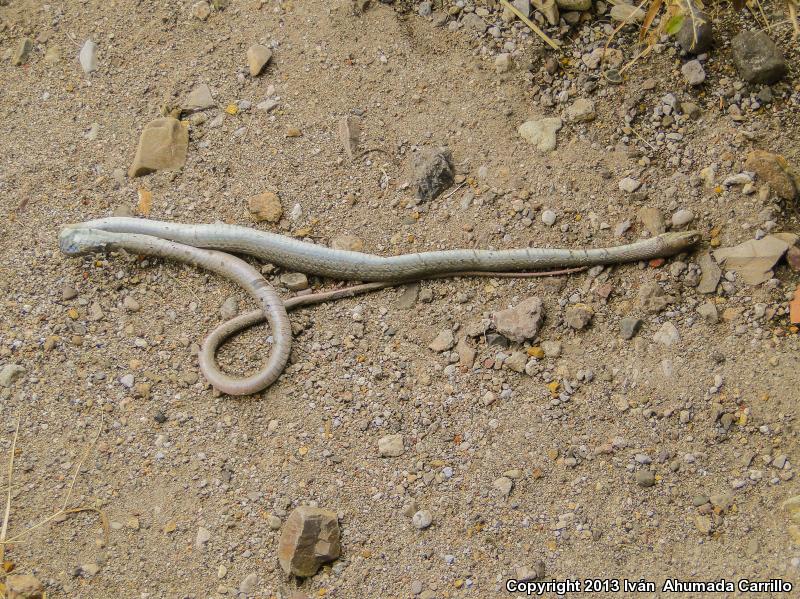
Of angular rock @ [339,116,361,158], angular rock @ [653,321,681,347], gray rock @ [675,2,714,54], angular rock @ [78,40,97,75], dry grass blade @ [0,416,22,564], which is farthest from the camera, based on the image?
angular rock @ [78,40,97,75]

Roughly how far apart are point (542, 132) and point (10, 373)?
3006 millimetres

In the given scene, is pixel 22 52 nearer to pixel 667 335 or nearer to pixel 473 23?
pixel 473 23

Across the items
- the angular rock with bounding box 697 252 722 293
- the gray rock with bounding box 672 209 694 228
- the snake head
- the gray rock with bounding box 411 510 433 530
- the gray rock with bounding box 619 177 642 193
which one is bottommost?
the gray rock with bounding box 411 510 433 530

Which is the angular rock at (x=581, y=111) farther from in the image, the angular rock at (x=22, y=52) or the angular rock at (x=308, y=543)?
the angular rock at (x=22, y=52)

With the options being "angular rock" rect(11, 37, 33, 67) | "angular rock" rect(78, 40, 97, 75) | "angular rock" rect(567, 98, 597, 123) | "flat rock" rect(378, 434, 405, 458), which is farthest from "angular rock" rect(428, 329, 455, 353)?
"angular rock" rect(11, 37, 33, 67)

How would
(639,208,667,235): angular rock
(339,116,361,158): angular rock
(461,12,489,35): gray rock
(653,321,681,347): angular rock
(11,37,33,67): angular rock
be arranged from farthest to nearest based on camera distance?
(11,37,33,67): angular rock, (461,12,489,35): gray rock, (339,116,361,158): angular rock, (639,208,667,235): angular rock, (653,321,681,347): angular rock

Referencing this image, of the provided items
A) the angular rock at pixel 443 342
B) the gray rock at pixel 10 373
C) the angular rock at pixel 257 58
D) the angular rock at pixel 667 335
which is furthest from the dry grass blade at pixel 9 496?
the angular rock at pixel 667 335

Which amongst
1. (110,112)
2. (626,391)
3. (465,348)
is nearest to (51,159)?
(110,112)

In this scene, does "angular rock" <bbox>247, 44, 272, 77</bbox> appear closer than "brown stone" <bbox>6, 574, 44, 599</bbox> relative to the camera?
No

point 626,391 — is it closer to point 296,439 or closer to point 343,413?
point 343,413

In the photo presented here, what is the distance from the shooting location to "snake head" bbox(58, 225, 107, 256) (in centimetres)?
378

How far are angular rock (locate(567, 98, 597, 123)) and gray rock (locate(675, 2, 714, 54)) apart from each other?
57 centimetres

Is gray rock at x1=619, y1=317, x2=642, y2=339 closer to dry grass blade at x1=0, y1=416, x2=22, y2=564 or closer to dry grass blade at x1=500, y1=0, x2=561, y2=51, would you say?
dry grass blade at x1=500, y1=0, x2=561, y2=51

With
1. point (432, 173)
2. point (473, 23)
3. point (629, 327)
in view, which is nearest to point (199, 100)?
point (432, 173)
